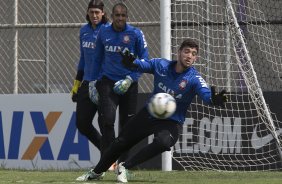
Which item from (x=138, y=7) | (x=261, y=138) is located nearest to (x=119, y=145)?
(x=261, y=138)

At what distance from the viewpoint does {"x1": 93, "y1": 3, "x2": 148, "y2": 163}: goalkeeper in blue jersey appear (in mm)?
11289

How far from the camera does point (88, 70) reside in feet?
39.3

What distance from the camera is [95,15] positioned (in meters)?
11.9

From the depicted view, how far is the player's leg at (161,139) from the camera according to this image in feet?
33.4

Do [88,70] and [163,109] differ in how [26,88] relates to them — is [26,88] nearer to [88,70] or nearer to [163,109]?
[88,70]

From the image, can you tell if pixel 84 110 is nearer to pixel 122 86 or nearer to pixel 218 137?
pixel 122 86

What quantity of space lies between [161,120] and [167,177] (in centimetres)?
150

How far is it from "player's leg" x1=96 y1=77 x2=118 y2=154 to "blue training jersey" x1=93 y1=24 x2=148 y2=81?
0.44 feet

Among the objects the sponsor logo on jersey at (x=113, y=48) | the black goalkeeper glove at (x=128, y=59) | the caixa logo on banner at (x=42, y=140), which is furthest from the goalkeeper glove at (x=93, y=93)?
the caixa logo on banner at (x=42, y=140)

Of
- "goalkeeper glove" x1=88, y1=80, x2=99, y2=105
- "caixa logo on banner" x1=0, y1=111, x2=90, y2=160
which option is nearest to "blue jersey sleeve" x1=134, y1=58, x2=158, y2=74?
"goalkeeper glove" x1=88, y1=80, x2=99, y2=105

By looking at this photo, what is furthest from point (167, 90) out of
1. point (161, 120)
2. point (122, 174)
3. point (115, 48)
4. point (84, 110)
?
Answer: point (84, 110)

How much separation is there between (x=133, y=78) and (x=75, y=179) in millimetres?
1412

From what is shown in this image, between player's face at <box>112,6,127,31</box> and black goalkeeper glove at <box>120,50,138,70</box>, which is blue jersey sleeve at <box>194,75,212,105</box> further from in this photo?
player's face at <box>112,6,127,31</box>

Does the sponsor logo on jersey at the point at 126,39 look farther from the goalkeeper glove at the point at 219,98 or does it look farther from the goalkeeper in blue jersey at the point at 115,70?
the goalkeeper glove at the point at 219,98
